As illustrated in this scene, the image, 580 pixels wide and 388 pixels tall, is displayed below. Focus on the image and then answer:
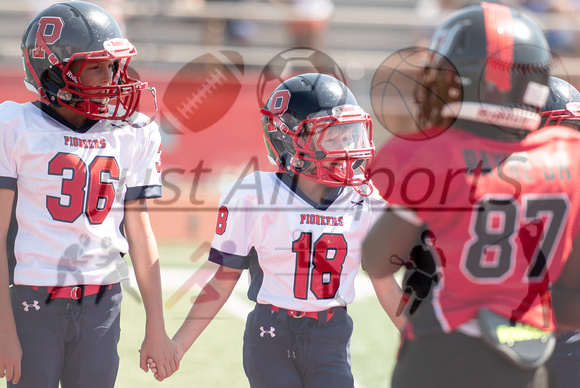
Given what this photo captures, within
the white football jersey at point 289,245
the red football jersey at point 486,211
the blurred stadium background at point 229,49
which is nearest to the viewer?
the red football jersey at point 486,211

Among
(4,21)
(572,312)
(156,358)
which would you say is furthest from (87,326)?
(4,21)

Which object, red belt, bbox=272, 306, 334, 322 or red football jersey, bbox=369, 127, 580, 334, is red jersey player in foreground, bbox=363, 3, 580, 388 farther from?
red belt, bbox=272, 306, 334, 322

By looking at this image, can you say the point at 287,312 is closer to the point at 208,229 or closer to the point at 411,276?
the point at 411,276

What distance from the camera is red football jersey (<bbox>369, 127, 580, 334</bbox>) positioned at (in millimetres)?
1932

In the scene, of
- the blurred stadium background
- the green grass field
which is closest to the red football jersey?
the green grass field

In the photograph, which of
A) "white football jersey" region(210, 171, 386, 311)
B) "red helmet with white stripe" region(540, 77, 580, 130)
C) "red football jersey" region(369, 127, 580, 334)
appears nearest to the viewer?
"red football jersey" region(369, 127, 580, 334)

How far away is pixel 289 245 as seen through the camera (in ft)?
8.86

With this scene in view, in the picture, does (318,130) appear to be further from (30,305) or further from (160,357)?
(30,305)

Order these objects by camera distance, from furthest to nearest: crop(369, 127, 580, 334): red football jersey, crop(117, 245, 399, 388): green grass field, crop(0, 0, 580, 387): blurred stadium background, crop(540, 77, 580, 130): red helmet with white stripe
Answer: crop(0, 0, 580, 387): blurred stadium background < crop(117, 245, 399, 388): green grass field < crop(540, 77, 580, 130): red helmet with white stripe < crop(369, 127, 580, 334): red football jersey

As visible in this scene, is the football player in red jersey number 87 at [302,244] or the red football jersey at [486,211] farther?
the football player in red jersey number 87 at [302,244]

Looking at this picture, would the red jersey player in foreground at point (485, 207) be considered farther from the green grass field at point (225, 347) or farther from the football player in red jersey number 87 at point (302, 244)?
the green grass field at point (225, 347)

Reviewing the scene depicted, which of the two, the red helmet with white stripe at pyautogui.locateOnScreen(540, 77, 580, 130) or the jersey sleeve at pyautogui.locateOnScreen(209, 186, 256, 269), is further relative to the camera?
the red helmet with white stripe at pyautogui.locateOnScreen(540, 77, 580, 130)

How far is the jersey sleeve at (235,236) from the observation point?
272 cm

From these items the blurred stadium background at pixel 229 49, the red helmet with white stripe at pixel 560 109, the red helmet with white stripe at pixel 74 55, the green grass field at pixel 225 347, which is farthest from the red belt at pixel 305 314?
the blurred stadium background at pixel 229 49
